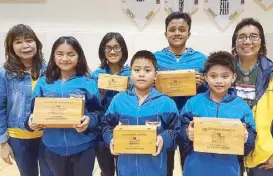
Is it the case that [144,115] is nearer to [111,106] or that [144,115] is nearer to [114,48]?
[111,106]

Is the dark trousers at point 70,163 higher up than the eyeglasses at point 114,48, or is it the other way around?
the eyeglasses at point 114,48

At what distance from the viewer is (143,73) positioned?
1623mm

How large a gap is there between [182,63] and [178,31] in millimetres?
190

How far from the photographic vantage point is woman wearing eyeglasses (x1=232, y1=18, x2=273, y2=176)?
5.19ft

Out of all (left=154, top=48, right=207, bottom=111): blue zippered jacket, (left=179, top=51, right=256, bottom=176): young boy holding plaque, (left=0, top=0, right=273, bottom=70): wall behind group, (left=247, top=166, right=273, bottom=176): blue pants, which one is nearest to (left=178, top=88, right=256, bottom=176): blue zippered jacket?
(left=179, top=51, right=256, bottom=176): young boy holding plaque

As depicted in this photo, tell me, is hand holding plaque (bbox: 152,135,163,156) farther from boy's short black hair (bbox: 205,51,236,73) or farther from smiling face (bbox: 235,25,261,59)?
smiling face (bbox: 235,25,261,59)

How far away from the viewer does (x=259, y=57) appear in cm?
172

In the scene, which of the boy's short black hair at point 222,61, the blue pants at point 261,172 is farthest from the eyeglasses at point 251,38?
the blue pants at point 261,172

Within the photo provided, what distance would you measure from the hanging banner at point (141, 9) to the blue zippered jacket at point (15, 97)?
2.11m

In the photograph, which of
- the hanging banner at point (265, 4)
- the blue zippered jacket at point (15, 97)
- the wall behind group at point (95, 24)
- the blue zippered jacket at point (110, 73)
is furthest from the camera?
the wall behind group at point (95, 24)

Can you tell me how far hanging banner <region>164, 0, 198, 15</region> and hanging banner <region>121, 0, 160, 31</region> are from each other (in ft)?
0.42

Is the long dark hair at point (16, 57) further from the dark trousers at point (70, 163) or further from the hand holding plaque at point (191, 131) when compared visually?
the hand holding plaque at point (191, 131)

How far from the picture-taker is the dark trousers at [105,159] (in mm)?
1953

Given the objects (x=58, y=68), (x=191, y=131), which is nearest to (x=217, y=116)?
(x=191, y=131)
